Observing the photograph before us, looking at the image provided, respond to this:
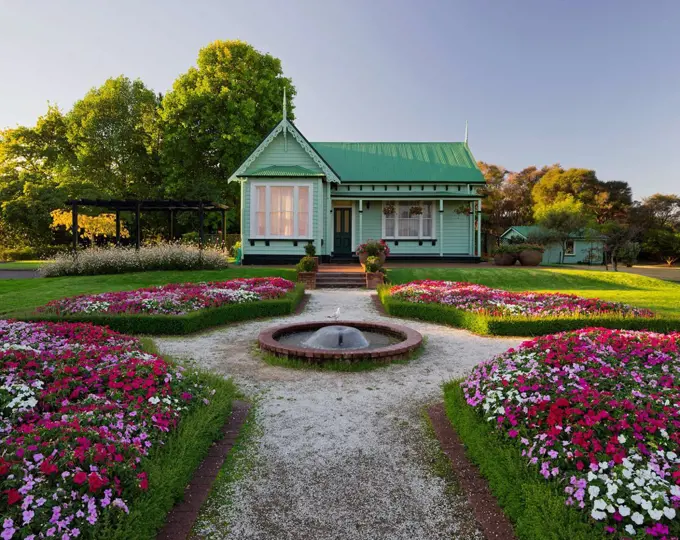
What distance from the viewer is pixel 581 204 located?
4216 centimetres

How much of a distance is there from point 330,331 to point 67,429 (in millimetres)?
4944

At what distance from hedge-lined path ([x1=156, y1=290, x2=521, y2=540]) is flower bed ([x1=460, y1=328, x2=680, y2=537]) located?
→ 725 mm

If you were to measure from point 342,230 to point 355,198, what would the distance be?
85.9 inches

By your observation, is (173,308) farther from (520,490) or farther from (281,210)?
(281,210)

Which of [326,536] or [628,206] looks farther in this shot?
[628,206]

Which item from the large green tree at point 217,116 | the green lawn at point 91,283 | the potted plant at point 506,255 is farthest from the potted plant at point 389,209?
the large green tree at point 217,116

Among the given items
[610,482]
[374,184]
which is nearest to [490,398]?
[610,482]

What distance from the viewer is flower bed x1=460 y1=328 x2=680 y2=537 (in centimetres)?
268

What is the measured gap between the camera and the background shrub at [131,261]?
17.9 m

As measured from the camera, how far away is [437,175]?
24.3 m

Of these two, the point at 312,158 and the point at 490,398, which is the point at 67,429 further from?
the point at 312,158

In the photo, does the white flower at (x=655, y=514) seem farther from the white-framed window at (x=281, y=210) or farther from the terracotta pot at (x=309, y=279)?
the white-framed window at (x=281, y=210)

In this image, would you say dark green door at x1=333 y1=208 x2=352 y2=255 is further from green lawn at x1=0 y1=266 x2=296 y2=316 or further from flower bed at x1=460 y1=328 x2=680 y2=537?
flower bed at x1=460 y1=328 x2=680 y2=537

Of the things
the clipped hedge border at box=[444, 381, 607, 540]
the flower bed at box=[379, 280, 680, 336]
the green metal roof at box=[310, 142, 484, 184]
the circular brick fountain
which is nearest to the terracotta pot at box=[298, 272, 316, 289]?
the flower bed at box=[379, 280, 680, 336]
